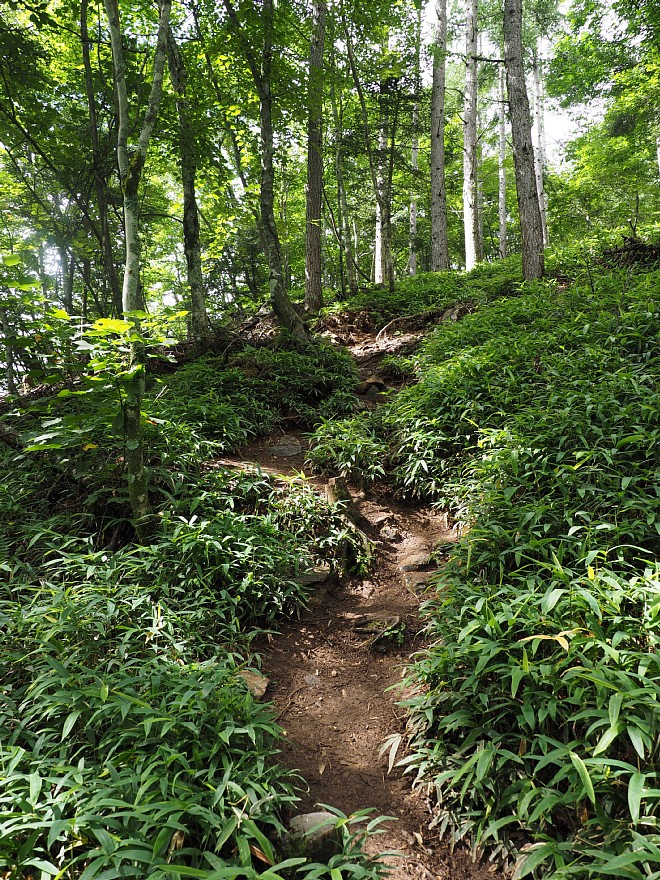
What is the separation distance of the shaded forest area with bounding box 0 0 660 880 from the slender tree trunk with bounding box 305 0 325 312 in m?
0.13

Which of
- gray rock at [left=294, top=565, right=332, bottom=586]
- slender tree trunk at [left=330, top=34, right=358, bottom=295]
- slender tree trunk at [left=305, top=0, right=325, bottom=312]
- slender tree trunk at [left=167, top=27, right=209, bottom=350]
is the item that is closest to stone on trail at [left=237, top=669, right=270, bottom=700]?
gray rock at [left=294, top=565, right=332, bottom=586]

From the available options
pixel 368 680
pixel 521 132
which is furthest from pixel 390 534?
pixel 521 132

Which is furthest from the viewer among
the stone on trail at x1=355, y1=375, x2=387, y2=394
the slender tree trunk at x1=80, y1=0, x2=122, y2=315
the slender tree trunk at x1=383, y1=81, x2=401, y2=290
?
the slender tree trunk at x1=383, y1=81, x2=401, y2=290

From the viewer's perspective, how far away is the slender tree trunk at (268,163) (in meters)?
6.39

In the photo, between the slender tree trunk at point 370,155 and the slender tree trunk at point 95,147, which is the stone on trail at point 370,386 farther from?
the slender tree trunk at point 370,155

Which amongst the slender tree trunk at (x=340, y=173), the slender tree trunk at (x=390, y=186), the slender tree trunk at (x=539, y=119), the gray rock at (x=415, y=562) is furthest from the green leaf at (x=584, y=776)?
the slender tree trunk at (x=539, y=119)

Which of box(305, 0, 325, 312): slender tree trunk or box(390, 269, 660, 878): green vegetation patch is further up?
box(305, 0, 325, 312): slender tree trunk

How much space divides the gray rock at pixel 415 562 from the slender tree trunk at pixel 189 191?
5211 millimetres

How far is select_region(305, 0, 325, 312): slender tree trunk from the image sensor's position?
8.45 meters

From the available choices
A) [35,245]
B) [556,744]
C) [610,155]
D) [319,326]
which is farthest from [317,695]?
[610,155]

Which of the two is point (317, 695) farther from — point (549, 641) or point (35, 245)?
point (35, 245)

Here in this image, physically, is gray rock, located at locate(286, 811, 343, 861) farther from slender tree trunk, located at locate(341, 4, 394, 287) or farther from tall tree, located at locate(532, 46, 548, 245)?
tall tree, located at locate(532, 46, 548, 245)

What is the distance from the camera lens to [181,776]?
6.34 ft

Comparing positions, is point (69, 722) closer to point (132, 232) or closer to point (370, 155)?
point (132, 232)
